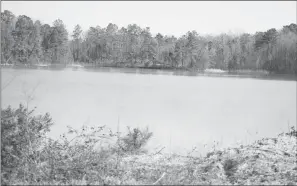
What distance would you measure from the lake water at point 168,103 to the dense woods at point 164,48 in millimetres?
1144

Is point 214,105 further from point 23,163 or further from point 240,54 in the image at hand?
point 23,163

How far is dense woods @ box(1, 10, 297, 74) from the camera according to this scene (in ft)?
44.9

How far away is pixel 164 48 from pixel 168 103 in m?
6.85

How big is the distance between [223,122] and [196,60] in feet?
34.2

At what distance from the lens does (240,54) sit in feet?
71.4

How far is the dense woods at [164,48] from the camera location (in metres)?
13.7

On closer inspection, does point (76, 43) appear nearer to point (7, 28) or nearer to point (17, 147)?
point (7, 28)

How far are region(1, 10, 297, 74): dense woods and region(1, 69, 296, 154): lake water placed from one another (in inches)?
45.0

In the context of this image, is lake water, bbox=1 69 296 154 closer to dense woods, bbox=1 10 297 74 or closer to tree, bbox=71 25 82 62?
dense woods, bbox=1 10 297 74

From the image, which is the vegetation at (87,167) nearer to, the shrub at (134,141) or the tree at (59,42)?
the shrub at (134,141)

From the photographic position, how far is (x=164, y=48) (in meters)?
23.2

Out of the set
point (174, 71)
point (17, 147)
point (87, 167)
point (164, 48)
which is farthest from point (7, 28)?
point (174, 71)

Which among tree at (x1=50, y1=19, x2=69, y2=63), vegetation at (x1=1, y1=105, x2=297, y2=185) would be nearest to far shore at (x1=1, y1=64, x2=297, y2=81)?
tree at (x1=50, y1=19, x2=69, y2=63)

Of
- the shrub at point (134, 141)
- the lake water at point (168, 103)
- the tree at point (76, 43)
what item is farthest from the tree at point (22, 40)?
the shrub at point (134, 141)
